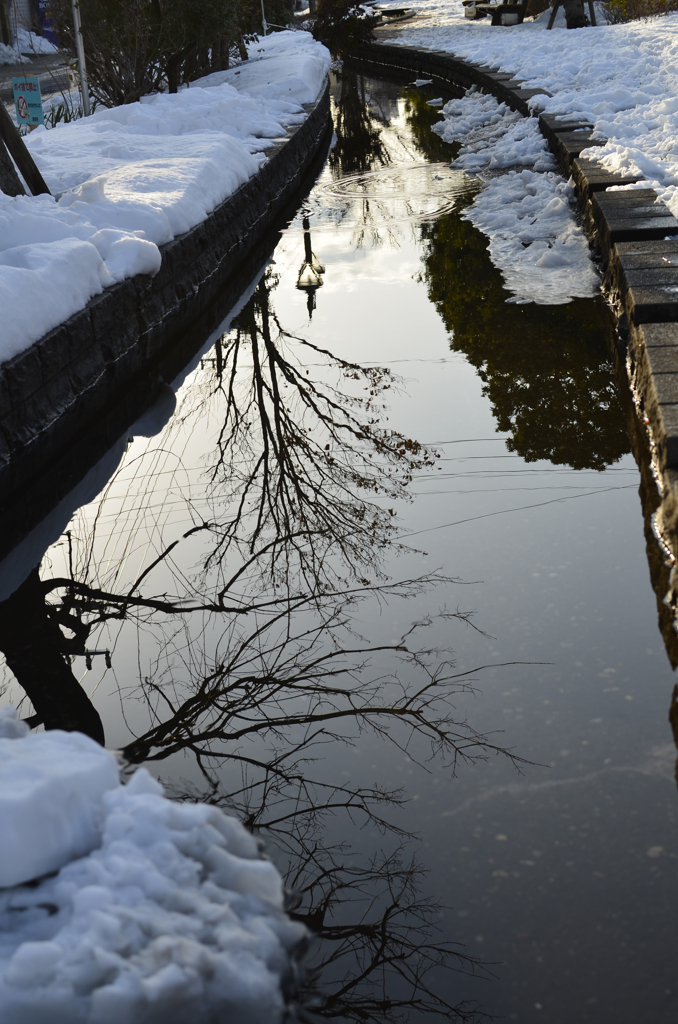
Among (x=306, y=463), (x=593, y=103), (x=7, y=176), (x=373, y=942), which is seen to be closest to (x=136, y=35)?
(x=593, y=103)

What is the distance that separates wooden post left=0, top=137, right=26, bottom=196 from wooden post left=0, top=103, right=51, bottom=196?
0.23 feet

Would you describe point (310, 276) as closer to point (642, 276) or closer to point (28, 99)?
point (28, 99)

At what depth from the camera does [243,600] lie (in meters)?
3.25

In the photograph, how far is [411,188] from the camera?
920 centimetres

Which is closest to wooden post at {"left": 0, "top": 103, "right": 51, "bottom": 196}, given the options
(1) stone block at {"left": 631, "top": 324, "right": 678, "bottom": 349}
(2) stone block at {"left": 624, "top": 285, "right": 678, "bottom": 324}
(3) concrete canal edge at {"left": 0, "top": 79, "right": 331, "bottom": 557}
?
(3) concrete canal edge at {"left": 0, "top": 79, "right": 331, "bottom": 557}

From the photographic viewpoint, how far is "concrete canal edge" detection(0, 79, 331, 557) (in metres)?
3.96

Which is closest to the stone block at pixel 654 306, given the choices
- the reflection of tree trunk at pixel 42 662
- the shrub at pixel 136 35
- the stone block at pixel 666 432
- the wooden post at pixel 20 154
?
the stone block at pixel 666 432

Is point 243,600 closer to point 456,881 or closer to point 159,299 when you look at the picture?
point 456,881

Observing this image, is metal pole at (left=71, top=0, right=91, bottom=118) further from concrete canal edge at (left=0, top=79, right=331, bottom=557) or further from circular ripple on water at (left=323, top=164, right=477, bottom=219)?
concrete canal edge at (left=0, top=79, right=331, bottom=557)

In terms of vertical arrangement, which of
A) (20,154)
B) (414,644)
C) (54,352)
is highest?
(20,154)

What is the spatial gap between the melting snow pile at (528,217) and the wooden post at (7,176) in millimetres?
3195

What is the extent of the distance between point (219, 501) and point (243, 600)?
2.65 feet

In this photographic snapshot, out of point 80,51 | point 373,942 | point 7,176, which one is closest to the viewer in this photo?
point 373,942

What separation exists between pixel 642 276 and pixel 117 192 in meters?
3.48
